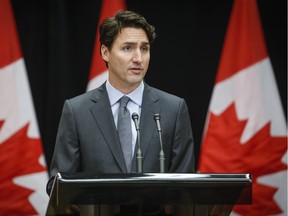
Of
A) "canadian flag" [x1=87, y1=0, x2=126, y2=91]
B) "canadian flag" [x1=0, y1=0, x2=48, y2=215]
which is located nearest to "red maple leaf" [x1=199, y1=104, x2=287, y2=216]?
"canadian flag" [x1=87, y1=0, x2=126, y2=91]

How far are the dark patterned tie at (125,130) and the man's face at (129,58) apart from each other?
0.32 feet

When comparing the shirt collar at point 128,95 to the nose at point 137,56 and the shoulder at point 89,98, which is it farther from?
the nose at point 137,56

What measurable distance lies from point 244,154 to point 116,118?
202cm

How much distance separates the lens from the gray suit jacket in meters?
3.25

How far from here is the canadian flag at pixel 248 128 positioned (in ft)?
17.0

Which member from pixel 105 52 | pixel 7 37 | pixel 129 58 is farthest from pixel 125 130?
pixel 7 37

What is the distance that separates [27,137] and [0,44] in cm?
68

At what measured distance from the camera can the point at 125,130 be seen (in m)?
3.33

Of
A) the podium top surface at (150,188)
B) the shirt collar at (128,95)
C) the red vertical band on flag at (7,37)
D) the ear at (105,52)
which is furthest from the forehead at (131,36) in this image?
the red vertical band on flag at (7,37)

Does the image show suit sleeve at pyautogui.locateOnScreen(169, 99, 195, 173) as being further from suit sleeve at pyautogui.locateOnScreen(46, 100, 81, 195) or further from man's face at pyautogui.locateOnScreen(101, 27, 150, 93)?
suit sleeve at pyautogui.locateOnScreen(46, 100, 81, 195)

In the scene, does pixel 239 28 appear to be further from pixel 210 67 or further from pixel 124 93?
pixel 124 93

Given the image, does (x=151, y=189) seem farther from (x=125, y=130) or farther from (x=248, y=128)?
(x=248, y=128)

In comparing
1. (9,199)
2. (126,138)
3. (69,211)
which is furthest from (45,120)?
(69,211)

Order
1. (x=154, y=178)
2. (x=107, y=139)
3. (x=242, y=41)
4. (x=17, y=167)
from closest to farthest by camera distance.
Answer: (x=154, y=178) < (x=107, y=139) < (x=17, y=167) < (x=242, y=41)
